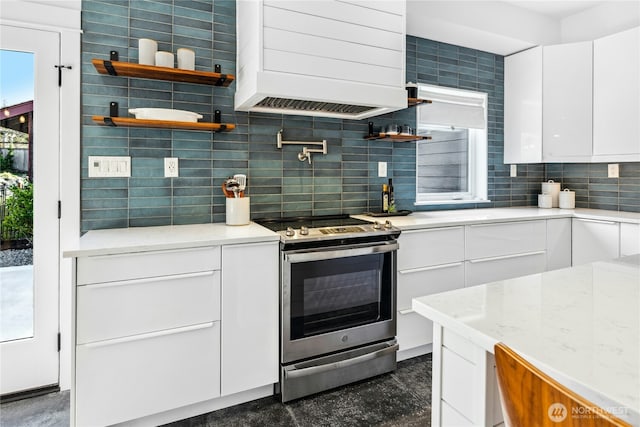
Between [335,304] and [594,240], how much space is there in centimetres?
229

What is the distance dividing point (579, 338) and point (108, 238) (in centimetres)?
195

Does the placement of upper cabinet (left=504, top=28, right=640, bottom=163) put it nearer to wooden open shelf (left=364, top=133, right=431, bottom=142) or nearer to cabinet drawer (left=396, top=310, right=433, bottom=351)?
wooden open shelf (left=364, top=133, right=431, bottom=142)

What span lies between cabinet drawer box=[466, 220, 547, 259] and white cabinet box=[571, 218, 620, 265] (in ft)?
1.14

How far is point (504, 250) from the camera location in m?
2.83

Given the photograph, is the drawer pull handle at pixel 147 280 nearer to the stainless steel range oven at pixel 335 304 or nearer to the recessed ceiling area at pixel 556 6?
the stainless steel range oven at pixel 335 304

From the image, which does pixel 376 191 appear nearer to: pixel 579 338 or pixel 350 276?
pixel 350 276

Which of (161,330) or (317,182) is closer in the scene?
(161,330)

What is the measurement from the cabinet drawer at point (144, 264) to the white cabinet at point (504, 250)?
1785 mm

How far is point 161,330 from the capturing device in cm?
178

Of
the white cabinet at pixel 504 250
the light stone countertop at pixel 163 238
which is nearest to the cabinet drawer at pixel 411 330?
the white cabinet at pixel 504 250

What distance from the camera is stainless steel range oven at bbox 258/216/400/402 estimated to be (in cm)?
202

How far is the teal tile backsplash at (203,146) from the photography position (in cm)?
216

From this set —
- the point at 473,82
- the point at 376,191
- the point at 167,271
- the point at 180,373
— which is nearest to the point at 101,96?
the point at 167,271

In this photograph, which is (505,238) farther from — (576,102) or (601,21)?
(601,21)
